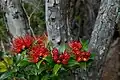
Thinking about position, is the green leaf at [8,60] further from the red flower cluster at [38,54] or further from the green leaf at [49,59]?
the green leaf at [49,59]

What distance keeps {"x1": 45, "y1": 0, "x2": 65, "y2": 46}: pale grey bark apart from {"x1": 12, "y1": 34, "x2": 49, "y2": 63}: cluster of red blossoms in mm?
70

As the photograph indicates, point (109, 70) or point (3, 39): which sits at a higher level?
point (3, 39)

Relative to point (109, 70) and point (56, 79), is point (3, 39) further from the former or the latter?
point (56, 79)

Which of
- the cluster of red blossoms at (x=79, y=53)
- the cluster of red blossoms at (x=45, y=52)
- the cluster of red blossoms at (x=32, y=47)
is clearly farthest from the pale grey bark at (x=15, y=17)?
the cluster of red blossoms at (x=79, y=53)

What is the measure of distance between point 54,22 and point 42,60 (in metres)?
0.40

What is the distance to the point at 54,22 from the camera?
2.16 meters

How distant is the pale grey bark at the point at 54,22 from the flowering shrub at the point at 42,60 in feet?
0.35

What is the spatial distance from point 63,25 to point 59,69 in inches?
16.0

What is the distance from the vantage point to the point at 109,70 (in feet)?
14.1

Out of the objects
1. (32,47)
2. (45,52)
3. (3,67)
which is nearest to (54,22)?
(32,47)

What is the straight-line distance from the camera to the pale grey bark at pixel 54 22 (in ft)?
7.06

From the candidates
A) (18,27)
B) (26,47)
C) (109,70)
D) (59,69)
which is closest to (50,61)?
(59,69)

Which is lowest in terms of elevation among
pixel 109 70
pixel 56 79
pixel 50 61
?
pixel 109 70

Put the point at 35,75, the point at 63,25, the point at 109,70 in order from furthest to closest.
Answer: the point at 109,70, the point at 63,25, the point at 35,75
